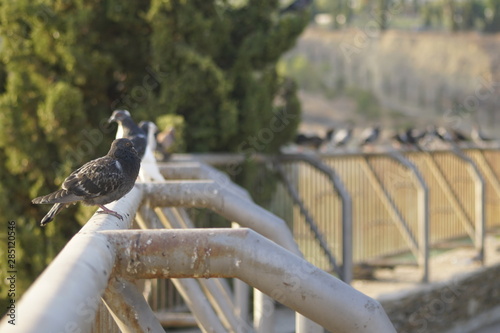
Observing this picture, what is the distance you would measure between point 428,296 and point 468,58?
4448 cm

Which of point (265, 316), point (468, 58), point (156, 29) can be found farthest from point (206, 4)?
point (468, 58)

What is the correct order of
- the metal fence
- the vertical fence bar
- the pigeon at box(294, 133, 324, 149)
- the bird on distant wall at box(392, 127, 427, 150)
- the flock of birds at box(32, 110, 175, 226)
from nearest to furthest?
1. the flock of birds at box(32, 110, 175, 226)
2. the metal fence
3. the vertical fence bar
4. the pigeon at box(294, 133, 324, 149)
5. the bird on distant wall at box(392, 127, 427, 150)

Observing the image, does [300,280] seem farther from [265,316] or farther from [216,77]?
[216,77]

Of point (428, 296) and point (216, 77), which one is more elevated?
point (216, 77)

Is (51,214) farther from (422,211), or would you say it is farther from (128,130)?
(422,211)

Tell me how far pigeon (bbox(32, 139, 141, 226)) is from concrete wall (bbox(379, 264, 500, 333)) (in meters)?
5.27

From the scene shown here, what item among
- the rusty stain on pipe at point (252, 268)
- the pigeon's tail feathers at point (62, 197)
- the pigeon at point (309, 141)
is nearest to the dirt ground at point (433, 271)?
the pigeon at point (309, 141)

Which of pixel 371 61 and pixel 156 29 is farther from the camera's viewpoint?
pixel 371 61

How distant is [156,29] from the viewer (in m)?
9.18

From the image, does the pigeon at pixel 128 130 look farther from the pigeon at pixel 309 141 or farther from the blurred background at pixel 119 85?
the pigeon at pixel 309 141

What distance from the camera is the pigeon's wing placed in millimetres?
3898

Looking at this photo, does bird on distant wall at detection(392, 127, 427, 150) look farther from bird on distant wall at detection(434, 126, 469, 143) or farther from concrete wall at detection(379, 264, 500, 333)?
concrete wall at detection(379, 264, 500, 333)

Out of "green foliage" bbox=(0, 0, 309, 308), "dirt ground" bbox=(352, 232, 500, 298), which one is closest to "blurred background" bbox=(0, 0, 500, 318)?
"green foliage" bbox=(0, 0, 309, 308)

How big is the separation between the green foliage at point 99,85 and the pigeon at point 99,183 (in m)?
4.16
